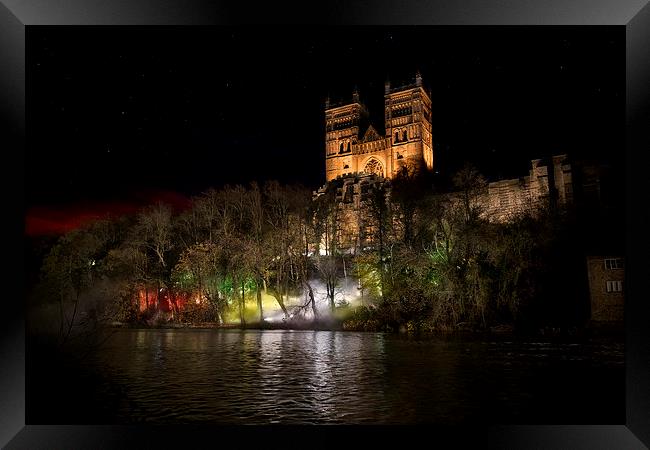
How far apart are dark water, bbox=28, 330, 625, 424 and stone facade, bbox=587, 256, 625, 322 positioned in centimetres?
454

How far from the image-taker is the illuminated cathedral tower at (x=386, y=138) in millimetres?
71062

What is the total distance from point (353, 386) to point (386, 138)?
62527 millimetres

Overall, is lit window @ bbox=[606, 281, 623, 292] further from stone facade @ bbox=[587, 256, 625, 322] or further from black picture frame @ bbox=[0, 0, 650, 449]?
black picture frame @ bbox=[0, 0, 650, 449]

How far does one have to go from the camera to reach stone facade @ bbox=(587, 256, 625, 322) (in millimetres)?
22062

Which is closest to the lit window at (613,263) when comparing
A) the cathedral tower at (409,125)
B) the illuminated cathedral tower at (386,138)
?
the cathedral tower at (409,125)

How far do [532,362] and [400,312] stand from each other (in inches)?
432

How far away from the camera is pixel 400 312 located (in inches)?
990

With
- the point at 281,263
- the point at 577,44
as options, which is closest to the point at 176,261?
the point at 281,263

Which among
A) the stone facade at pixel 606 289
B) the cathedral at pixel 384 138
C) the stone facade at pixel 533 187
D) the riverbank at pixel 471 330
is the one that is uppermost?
the cathedral at pixel 384 138

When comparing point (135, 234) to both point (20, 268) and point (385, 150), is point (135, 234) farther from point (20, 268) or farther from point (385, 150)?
point (385, 150)
